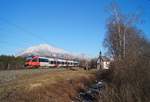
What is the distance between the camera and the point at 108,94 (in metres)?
9.93

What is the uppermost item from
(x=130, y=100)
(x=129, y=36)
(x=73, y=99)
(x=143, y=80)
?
(x=129, y=36)

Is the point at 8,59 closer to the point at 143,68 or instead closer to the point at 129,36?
the point at 129,36

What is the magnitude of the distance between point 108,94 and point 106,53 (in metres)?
40.8

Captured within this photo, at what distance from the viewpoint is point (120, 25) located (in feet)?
118

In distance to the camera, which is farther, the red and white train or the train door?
the train door

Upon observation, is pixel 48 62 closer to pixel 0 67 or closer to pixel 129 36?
pixel 0 67

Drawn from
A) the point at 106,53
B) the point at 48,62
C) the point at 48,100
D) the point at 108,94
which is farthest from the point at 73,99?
the point at 48,62

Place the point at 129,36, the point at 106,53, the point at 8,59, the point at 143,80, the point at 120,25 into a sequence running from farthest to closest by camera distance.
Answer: the point at 8,59 → the point at 106,53 → the point at 129,36 → the point at 120,25 → the point at 143,80

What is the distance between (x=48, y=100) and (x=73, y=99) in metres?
3.19

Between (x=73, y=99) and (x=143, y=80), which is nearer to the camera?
(x=143, y=80)

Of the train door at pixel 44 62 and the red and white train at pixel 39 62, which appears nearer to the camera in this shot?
the red and white train at pixel 39 62

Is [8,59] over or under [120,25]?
under

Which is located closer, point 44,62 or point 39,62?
point 39,62

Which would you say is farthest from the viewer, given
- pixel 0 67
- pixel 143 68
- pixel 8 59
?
pixel 8 59
